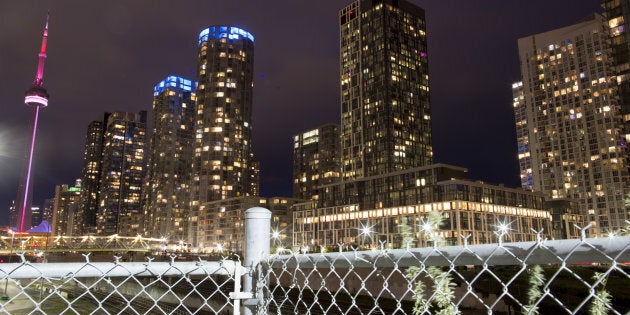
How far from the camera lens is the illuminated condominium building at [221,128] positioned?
18725 centimetres

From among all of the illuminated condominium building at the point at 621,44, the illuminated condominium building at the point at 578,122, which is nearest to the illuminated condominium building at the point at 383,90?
the illuminated condominium building at the point at 578,122

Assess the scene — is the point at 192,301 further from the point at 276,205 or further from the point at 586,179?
the point at 586,179

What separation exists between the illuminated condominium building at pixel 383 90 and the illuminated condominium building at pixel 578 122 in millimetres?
40559

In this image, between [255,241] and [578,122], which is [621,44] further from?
[578,122]

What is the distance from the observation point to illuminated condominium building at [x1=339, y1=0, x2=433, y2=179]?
15938 cm

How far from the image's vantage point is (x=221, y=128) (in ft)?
622

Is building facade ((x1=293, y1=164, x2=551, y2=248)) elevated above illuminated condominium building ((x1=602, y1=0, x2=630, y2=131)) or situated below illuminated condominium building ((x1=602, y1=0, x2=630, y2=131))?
below

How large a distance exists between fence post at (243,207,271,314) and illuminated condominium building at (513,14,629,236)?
153678 millimetres

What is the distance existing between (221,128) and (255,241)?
190556 mm

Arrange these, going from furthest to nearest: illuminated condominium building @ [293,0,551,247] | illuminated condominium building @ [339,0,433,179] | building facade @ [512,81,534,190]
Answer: building facade @ [512,81,534,190] → illuminated condominium building @ [339,0,433,179] → illuminated condominium building @ [293,0,551,247]

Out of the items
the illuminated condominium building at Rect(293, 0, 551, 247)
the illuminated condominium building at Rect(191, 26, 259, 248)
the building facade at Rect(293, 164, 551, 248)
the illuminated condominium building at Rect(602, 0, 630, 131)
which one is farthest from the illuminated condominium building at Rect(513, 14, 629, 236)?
the illuminated condominium building at Rect(191, 26, 259, 248)

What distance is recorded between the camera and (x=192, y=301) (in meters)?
69.0

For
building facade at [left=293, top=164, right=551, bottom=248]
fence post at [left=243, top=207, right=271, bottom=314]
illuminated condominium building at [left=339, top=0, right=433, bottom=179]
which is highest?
illuminated condominium building at [left=339, top=0, right=433, bottom=179]

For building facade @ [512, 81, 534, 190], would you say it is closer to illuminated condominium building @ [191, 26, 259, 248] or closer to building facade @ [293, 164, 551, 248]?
building facade @ [293, 164, 551, 248]
